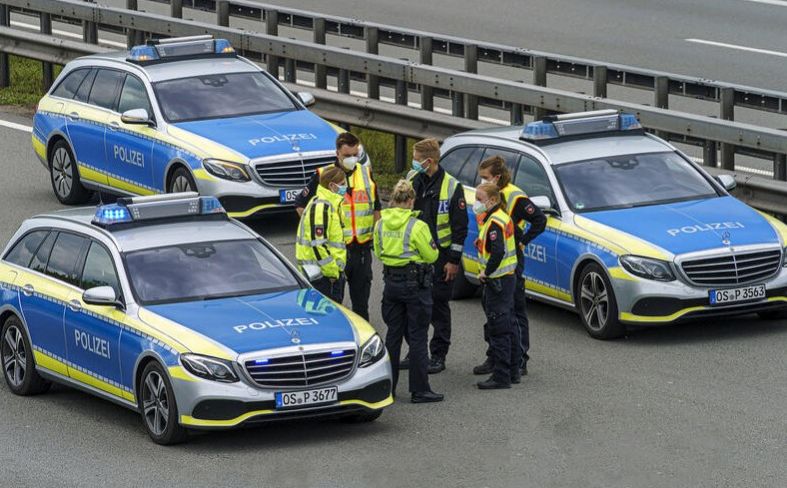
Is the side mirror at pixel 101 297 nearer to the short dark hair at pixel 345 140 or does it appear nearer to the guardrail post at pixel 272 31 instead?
the short dark hair at pixel 345 140

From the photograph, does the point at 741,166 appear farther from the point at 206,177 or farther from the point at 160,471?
the point at 160,471

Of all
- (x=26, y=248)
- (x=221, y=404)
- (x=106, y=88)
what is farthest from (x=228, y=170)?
(x=221, y=404)

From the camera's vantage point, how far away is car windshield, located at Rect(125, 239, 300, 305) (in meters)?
14.2

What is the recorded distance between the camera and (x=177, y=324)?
13.6 meters

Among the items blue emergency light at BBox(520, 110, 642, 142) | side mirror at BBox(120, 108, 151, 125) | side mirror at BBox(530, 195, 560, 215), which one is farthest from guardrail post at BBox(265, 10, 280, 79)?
side mirror at BBox(530, 195, 560, 215)

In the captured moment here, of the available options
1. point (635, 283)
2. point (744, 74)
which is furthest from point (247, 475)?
point (744, 74)

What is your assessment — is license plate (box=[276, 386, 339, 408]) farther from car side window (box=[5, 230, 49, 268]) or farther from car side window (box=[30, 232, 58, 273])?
car side window (box=[5, 230, 49, 268])

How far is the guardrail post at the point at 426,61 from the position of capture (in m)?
22.4

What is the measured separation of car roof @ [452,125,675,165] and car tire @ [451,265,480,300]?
4.09 feet

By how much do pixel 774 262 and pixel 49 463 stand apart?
6.11 meters

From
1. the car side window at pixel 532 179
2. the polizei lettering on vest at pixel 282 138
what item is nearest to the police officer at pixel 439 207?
the car side window at pixel 532 179

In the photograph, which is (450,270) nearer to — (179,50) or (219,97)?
(219,97)

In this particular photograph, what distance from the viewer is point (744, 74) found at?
25.6 meters

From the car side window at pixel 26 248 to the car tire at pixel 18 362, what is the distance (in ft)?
1.52
